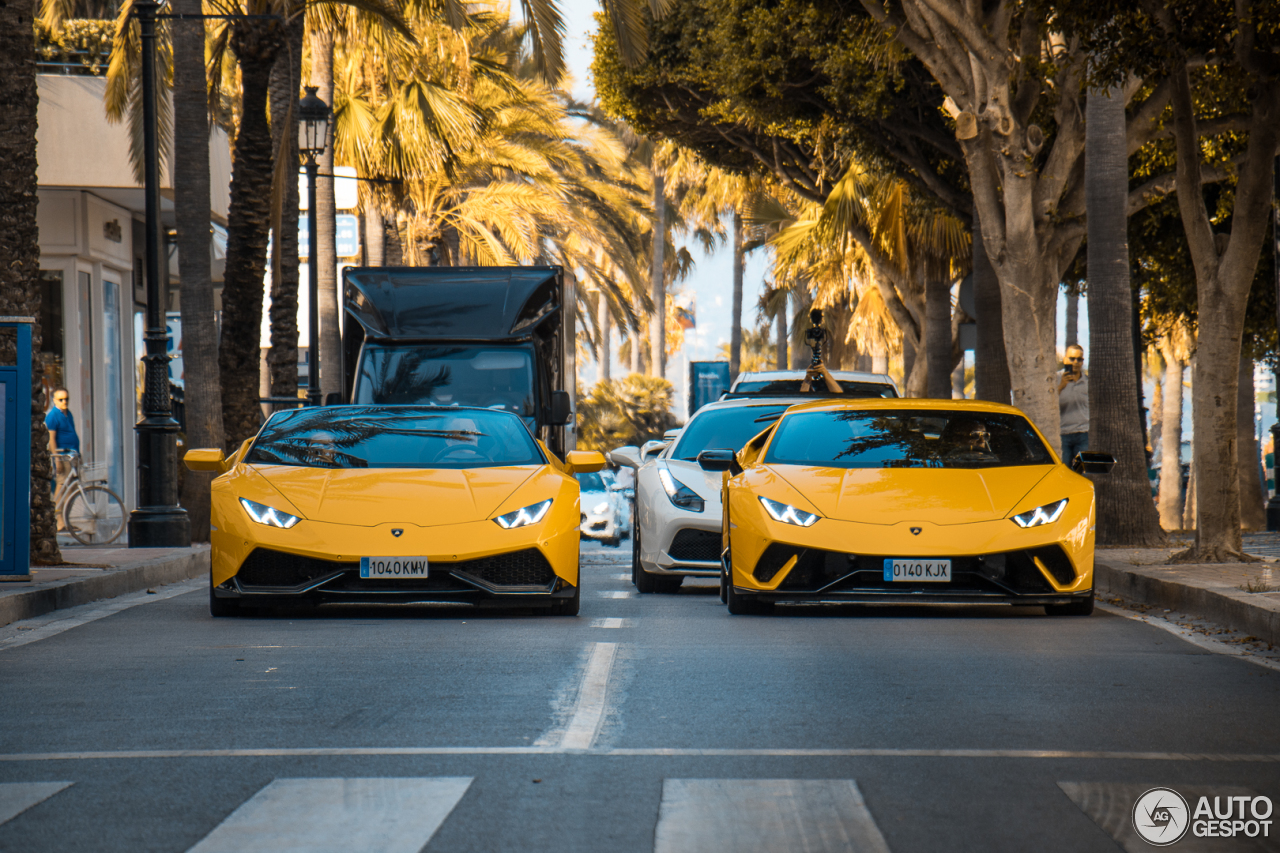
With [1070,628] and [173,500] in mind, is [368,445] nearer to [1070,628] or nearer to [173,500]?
[1070,628]

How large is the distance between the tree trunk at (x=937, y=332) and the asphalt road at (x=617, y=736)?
61.7ft

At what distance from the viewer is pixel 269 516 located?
9906mm

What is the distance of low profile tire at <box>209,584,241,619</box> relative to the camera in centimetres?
1020

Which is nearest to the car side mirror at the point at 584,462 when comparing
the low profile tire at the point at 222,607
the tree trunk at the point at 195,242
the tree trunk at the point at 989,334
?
the low profile tire at the point at 222,607

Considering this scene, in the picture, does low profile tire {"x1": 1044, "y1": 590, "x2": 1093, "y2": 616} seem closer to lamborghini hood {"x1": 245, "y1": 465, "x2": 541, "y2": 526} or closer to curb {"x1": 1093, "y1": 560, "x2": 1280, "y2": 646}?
curb {"x1": 1093, "y1": 560, "x2": 1280, "y2": 646}

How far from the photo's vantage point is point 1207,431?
13117mm

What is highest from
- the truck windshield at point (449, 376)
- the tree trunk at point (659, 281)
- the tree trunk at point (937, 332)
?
the tree trunk at point (659, 281)

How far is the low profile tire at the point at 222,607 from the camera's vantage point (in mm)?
10195

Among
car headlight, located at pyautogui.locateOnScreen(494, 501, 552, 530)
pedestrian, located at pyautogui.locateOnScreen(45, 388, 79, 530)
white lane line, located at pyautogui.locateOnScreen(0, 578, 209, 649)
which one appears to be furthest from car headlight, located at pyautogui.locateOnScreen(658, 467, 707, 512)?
pedestrian, located at pyautogui.locateOnScreen(45, 388, 79, 530)

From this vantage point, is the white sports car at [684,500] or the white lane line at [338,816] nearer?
the white lane line at [338,816]

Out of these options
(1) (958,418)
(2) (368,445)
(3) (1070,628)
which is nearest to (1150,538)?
(1) (958,418)

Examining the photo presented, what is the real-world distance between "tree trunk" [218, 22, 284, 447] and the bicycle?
1.84m

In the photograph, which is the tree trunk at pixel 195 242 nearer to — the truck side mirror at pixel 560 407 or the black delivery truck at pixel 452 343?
the black delivery truck at pixel 452 343

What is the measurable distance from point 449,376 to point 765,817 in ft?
39.3
